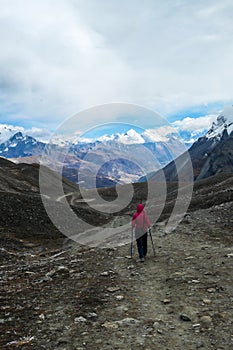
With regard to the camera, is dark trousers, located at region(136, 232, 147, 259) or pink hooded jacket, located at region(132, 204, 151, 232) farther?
pink hooded jacket, located at region(132, 204, 151, 232)

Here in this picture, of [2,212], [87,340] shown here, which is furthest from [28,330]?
[2,212]

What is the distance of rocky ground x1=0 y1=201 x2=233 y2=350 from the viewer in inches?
339

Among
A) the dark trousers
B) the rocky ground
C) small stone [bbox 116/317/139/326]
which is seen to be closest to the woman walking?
the dark trousers

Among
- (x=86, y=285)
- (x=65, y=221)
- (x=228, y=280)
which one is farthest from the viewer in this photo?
(x=65, y=221)

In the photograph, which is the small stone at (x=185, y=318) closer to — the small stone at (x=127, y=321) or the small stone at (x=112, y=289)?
the small stone at (x=127, y=321)

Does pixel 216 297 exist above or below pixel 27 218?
below

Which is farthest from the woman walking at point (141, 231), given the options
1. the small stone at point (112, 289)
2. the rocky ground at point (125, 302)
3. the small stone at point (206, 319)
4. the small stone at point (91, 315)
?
the small stone at point (206, 319)

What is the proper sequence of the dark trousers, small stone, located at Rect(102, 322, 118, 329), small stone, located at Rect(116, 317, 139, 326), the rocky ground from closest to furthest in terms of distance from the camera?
the rocky ground, small stone, located at Rect(102, 322, 118, 329), small stone, located at Rect(116, 317, 139, 326), the dark trousers

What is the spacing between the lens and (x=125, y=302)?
1115 cm

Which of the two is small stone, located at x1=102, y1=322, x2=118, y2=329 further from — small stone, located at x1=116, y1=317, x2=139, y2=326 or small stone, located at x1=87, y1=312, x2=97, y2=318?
small stone, located at x1=87, y1=312, x2=97, y2=318

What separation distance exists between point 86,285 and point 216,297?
506 cm

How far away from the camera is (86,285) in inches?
517

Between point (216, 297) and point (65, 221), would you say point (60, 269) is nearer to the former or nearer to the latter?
point (216, 297)

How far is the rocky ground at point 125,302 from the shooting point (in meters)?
8.61
